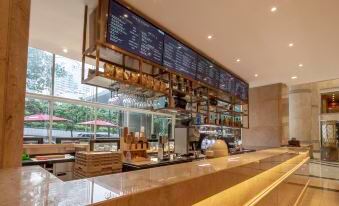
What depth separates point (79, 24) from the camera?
11.6 feet

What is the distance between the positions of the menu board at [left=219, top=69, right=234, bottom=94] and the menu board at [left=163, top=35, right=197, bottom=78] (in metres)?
1.25

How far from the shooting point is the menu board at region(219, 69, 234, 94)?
542cm

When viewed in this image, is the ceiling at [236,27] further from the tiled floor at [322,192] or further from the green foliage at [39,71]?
the tiled floor at [322,192]

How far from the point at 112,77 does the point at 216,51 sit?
2.41 m

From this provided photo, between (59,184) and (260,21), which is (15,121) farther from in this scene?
(260,21)

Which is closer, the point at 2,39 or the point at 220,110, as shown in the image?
the point at 2,39

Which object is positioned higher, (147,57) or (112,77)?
(147,57)

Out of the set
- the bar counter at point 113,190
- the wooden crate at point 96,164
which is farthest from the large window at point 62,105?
the bar counter at point 113,190

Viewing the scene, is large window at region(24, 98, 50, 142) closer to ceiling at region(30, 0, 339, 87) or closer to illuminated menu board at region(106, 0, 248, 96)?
ceiling at region(30, 0, 339, 87)

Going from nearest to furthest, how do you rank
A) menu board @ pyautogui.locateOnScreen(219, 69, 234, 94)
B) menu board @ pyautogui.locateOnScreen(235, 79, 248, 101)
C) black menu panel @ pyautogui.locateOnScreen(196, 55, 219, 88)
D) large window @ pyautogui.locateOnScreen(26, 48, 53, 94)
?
black menu panel @ pyautogui.locateOnScreen(196, 55, 219, 88) → menu board @ pyautogui.locateOnScreen(219, 69, 234, 94) → menu board @ pyautogui.locateOnScreen(235, 79, 248, 101) → large window @ pyautogui.locateOnScreen(26, 48, 53, 94)

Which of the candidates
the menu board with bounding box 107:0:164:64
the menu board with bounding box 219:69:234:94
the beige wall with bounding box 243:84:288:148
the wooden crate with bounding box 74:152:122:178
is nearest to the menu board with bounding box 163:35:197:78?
the menu board with bounding box 107:0:164:64

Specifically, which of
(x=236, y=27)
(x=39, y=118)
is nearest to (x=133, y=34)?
(x=236, y=27)

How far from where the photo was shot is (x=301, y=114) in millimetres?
13664

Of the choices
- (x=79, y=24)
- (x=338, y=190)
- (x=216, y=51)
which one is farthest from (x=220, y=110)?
(x=79, y=24)
